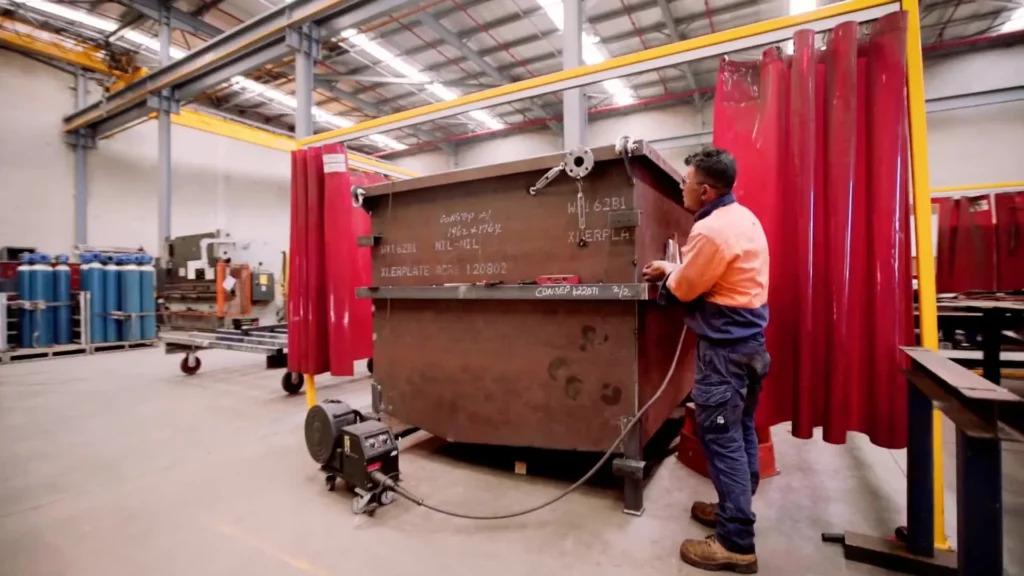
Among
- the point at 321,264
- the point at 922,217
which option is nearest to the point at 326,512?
the point at 321,264

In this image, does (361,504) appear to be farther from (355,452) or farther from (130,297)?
(130,297)

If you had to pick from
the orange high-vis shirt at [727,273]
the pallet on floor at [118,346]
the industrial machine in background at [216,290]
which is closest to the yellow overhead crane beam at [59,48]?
the industrial machine in background at [216,290]

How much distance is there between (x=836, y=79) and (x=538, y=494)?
249cm

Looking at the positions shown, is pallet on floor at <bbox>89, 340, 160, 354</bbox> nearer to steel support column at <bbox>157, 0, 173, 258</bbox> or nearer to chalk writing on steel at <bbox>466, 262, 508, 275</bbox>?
steel support column at <bbox>157, 0, 173, 258</bbox>

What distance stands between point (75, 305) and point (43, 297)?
0.44 metres

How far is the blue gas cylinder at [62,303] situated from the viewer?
744 centimetres

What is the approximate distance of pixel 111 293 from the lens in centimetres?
789

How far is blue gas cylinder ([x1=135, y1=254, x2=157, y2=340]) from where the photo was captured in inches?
323

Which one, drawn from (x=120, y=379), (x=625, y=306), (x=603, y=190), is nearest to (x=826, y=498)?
(x=625, y=306)

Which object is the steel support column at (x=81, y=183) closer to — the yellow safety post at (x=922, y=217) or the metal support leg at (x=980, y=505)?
the yellow safety post at (x=922, y=217)

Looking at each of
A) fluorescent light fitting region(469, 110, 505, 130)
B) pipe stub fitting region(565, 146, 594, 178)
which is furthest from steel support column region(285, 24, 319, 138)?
fluorescent light fitting region(469, 110, 505, 130)

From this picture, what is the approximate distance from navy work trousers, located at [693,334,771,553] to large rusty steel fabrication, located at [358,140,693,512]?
424 millimetres

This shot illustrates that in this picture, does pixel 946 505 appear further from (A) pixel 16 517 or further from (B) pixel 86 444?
(B) pixel 86 444

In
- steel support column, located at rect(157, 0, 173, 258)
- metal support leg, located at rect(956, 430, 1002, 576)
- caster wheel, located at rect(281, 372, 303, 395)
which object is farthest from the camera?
steel support column, located at rect(157, 0, 173, 258)
